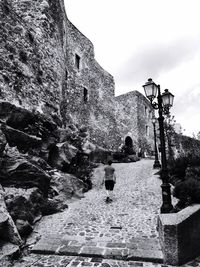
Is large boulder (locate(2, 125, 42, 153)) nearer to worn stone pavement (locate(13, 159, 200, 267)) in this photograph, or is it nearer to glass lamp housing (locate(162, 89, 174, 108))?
worn stone pavement (locate(13, 159, 200, 267))

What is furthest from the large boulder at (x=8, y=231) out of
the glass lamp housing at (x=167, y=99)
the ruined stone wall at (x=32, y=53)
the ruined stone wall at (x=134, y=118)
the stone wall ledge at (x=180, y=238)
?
the ruined stone wall at (x=134, y=118)

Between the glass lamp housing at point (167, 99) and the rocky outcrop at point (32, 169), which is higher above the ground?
the glass lamp housing at point (167, 99)

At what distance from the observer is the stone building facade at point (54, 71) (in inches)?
400

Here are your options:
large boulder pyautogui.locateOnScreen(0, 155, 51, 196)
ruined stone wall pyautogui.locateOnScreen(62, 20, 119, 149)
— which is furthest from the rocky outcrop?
ruined stone wall pyautogui.locateOnScreen(62, 20, 119, 149)

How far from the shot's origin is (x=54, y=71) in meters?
13.3

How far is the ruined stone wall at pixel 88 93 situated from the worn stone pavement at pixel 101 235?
834 centimetres

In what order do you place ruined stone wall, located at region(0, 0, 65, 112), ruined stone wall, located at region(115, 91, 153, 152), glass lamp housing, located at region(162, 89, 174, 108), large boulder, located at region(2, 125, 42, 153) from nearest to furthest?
glass lamp housing, located at region(162, 89, 174, 108)
large boulder, located at region(2, 125, 42, 153)
ruined stone wall, located at region(0, 0, 65, 112)
ruined stone wall, located at region(115, 91, 153, 152)

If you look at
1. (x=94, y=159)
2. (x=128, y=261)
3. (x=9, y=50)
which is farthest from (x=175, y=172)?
(x=9, y=50)

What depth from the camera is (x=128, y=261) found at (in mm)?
4344

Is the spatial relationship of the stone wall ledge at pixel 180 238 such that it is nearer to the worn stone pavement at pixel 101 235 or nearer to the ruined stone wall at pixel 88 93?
the worn stone pavement at pixel 101 235

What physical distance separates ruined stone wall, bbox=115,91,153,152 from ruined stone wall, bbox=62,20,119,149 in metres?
2.92

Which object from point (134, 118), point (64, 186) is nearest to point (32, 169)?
point (64, 186)

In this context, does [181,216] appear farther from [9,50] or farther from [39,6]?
[39,6]

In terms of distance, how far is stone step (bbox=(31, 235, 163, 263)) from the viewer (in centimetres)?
440
